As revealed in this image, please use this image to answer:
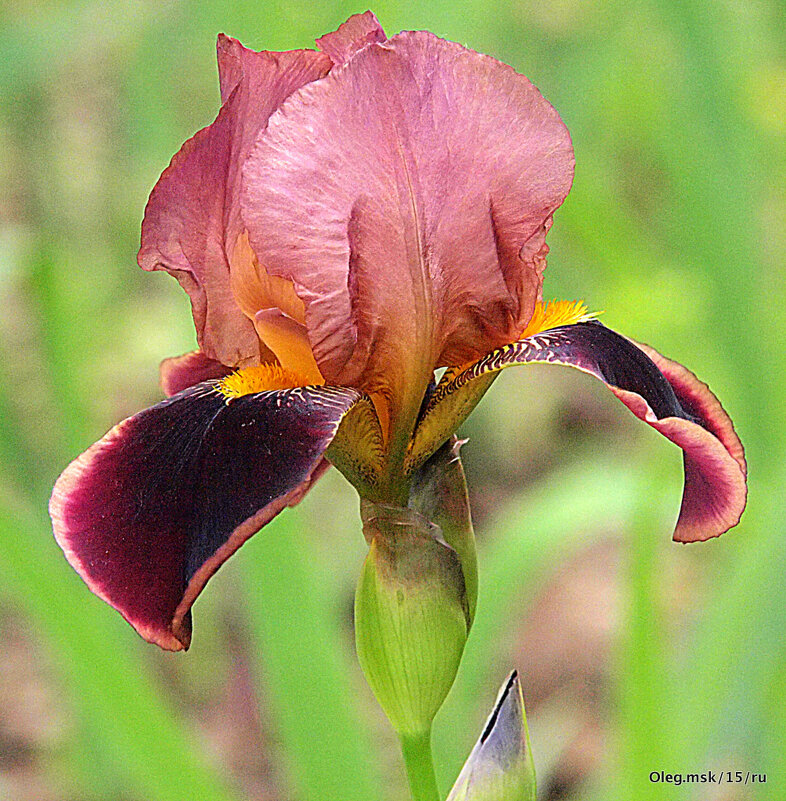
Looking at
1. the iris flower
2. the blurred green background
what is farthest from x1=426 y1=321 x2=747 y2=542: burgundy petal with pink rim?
the blurred green background

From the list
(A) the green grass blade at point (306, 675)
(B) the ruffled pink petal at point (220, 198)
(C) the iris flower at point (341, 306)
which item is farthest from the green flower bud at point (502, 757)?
(A) the green grass blade at point (306, 675)

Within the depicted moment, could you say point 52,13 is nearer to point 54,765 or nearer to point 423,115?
point 54,765

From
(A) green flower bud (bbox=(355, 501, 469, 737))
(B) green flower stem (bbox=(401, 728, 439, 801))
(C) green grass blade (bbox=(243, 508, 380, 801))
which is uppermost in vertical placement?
(A) green flower bud (bbox=(355, 501, 469, 737))

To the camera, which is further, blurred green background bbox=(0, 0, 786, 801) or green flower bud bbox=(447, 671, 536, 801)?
blurred green background bbox=(0, 0, 786, 801)

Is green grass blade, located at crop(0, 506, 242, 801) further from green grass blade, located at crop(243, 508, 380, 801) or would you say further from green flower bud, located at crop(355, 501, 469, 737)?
green flower bud, located at crop(355, 501, 469, 737)

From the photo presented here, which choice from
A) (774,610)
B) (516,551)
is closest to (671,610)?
(516,551)
